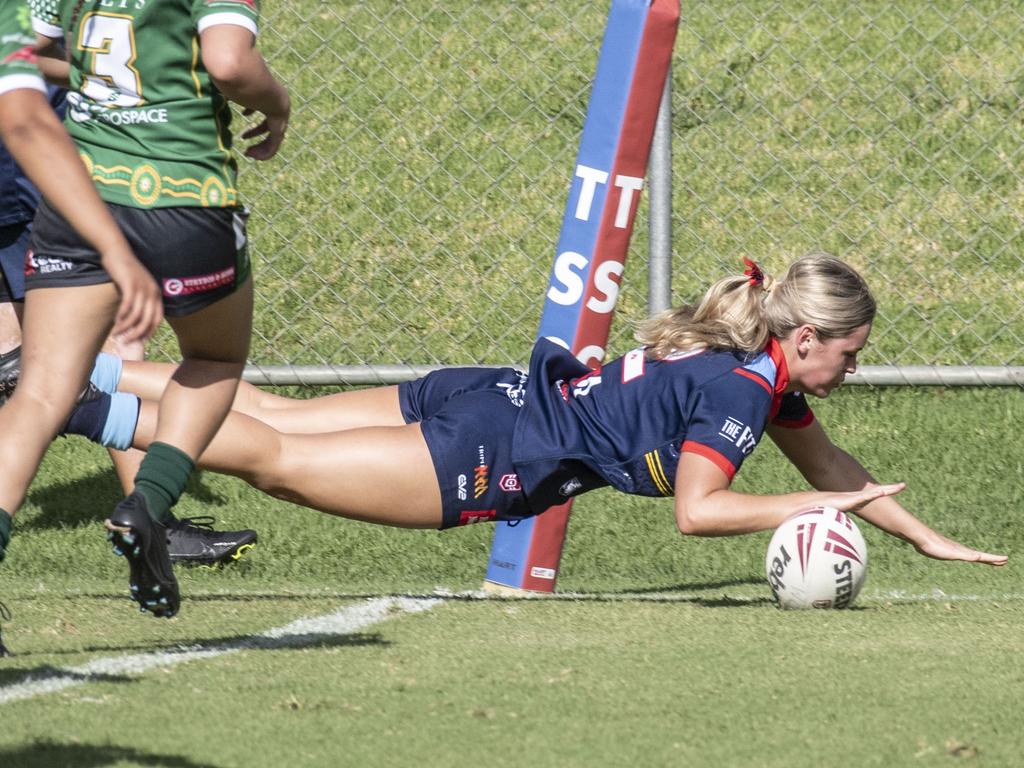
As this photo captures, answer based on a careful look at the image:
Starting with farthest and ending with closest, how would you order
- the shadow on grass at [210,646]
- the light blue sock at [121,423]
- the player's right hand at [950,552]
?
the player's right hand at [950,552] < the light blue sock at [121,423] < the shadow on grass at [210,646]

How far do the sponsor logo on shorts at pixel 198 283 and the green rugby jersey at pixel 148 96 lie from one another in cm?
17

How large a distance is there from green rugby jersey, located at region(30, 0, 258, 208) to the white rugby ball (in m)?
1.93

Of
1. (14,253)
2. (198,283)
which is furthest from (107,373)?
(198,283)

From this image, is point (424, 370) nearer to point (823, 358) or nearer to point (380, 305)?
point (380, 305)

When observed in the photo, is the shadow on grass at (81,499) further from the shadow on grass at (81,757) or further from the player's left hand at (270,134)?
the shadow on grass at (81,757)

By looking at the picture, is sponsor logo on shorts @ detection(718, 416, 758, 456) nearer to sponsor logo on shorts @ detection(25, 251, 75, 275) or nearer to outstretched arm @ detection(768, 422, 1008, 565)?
outstretched arm @ detection(768, 422, 1008, 565)

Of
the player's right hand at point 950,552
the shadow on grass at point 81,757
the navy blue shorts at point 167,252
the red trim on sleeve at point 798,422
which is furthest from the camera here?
the red trim on sleeve at point 798,422

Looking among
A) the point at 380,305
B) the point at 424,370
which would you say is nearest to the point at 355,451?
the point at 424,370

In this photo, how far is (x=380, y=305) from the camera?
7539 mm

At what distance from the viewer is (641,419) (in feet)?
14.7

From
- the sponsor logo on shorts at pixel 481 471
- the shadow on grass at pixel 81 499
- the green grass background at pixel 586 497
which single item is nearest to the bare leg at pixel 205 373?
the green grass background at pixel 586 497

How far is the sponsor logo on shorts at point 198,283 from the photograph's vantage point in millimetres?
3531

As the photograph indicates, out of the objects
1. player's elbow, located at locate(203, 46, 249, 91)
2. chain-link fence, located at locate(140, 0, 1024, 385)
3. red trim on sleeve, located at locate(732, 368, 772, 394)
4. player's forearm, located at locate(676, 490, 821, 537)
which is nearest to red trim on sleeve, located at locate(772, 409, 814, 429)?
red trim on sleeve, located at locate(732, 368, 772, 394)

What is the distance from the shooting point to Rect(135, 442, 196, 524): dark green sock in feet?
11.6
